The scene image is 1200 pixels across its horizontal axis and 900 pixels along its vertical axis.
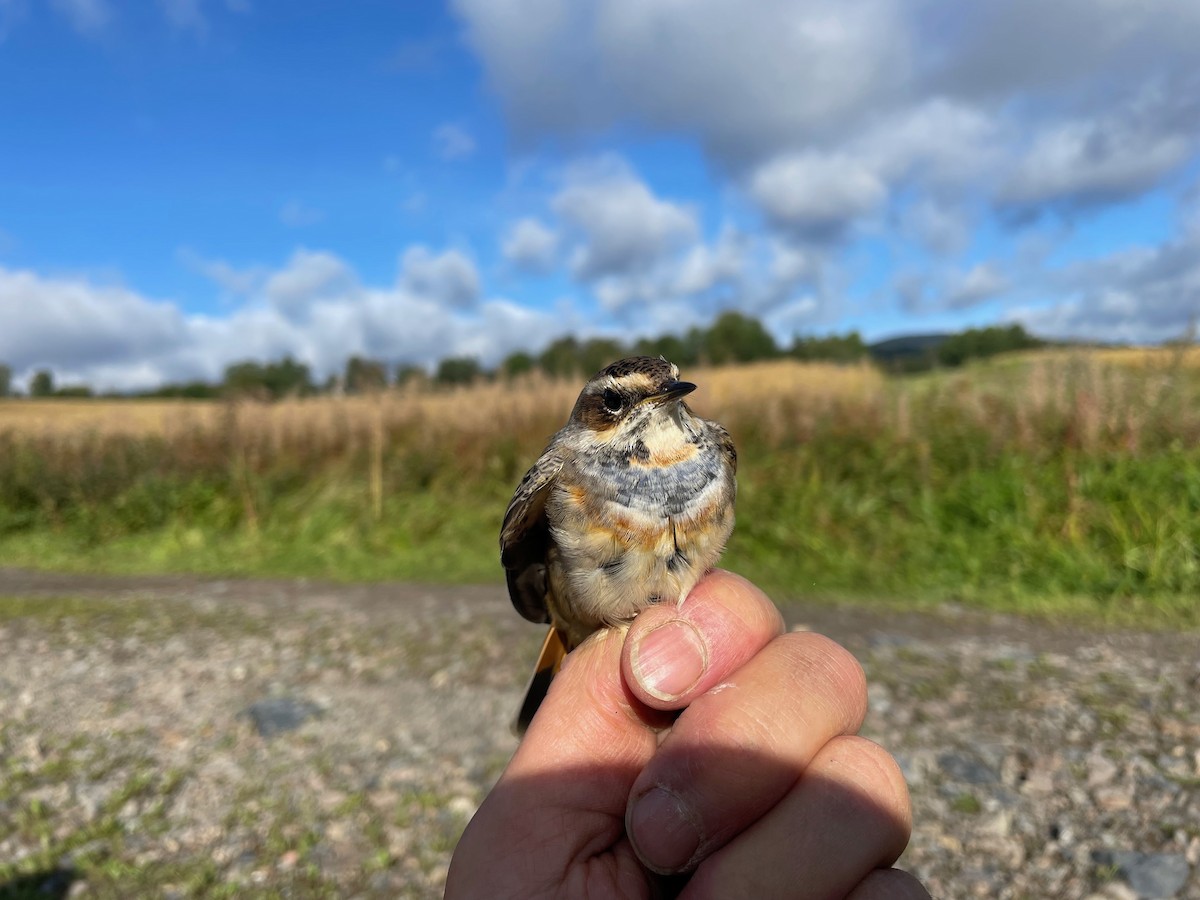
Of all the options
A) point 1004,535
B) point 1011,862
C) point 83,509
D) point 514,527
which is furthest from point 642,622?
point 83,509

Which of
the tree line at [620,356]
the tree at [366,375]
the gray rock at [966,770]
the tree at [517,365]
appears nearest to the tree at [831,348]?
the tree line at [620,356]

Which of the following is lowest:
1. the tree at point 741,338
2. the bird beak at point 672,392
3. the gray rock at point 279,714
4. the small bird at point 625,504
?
the gray rock at point 279,714

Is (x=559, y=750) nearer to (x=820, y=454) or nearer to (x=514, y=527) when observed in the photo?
(x=514, y=527)

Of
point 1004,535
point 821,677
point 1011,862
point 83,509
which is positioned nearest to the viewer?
point 821,677

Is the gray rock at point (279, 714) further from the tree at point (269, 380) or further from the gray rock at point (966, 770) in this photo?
the tree at point (269, 380)

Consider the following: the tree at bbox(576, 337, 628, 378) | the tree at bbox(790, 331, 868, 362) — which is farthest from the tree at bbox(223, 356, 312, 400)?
the tree at bbox(790, 331, 868, 362)

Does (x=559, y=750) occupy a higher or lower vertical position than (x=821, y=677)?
lower

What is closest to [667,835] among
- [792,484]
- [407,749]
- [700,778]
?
[700,778]
